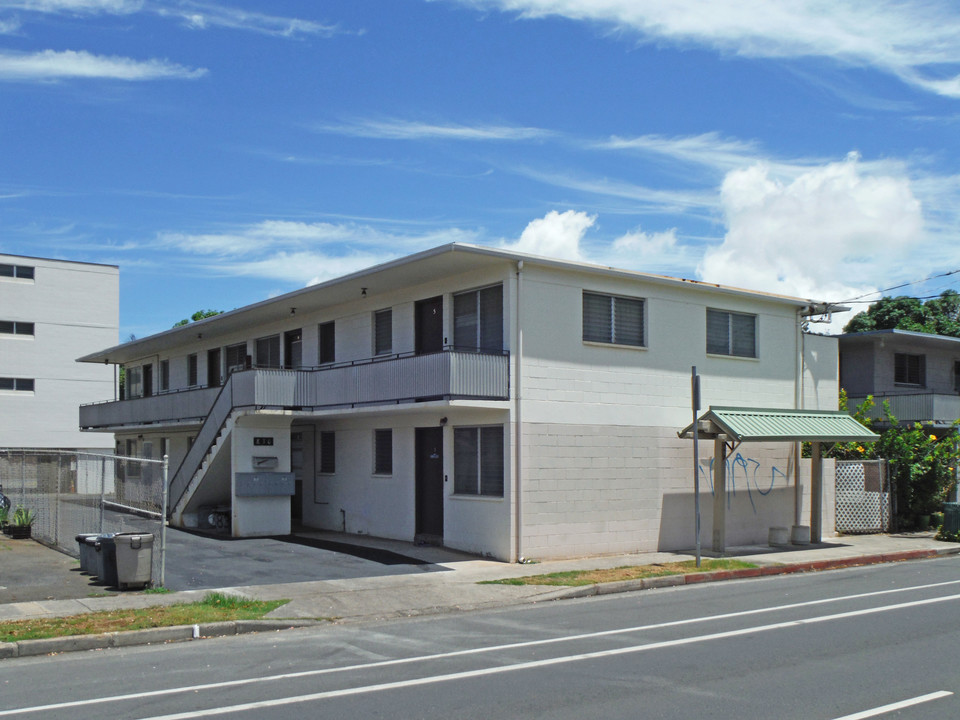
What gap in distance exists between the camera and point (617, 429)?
63.2ft

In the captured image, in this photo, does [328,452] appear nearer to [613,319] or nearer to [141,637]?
[613,319]

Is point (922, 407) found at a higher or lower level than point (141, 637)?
higher

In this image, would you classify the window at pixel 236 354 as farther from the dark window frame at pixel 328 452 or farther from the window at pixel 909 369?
the window at pixel 909 369

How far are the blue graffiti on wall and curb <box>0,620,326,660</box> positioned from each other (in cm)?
1118

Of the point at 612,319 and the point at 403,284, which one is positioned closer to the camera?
the point at 612,319

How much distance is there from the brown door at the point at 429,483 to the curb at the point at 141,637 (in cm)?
798

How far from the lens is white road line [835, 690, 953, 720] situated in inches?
279

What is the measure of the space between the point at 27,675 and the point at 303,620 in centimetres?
377

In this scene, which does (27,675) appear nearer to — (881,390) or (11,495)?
(11,495)

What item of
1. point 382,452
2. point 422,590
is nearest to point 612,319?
point 382,452

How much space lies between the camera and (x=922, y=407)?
2967cm

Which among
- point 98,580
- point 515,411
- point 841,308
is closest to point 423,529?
point 515,411

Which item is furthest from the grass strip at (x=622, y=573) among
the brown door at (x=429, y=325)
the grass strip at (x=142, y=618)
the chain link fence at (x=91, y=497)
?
the brown door at (x=429, y=325)

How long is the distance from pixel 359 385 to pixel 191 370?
14010 mm
